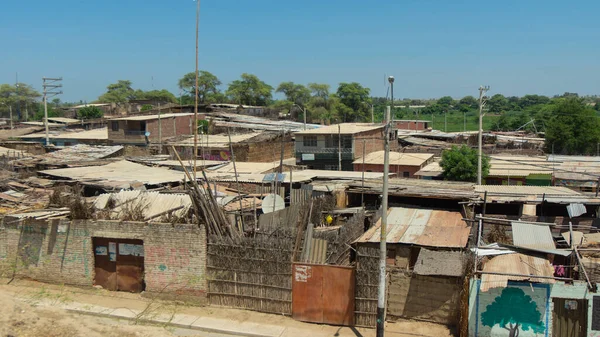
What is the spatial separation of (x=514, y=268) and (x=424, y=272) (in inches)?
76.6

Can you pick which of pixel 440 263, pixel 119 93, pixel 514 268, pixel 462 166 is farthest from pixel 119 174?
pixel 119 93

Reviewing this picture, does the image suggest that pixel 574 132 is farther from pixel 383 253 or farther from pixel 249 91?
pixel 249 91

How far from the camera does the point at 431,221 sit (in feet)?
51.1

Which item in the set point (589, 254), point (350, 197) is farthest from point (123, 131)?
point (589, 254)

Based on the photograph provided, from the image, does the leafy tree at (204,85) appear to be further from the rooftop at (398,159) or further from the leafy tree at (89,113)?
the rooftop at (398,159)

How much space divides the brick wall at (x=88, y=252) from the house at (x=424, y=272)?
442 cm

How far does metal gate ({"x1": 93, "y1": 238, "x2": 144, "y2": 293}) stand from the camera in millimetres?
14844

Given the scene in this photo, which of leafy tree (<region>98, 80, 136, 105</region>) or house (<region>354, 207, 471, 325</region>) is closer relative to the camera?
house (<region>354, 207, 471, 325</region>)

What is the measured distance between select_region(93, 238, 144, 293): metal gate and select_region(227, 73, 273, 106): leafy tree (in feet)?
214

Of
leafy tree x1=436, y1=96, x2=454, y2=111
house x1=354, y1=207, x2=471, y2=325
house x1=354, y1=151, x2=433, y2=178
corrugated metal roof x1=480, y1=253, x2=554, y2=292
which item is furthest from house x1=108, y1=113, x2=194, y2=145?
leafy tree x1=436, y1=96, x2=454, y2=111

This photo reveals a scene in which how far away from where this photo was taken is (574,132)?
46.1 meters

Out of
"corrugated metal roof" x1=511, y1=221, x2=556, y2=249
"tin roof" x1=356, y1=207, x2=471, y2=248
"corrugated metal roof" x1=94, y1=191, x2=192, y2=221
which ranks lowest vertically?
"tin roof" x1=356, y1=207, x2=471, y2=248

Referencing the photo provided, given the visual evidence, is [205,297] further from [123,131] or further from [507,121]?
[507,121]

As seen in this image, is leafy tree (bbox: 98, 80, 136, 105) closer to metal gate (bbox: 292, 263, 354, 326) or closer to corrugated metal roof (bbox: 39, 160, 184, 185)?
corrugated metal roof (bbox: 39, 160, 184, 185)
